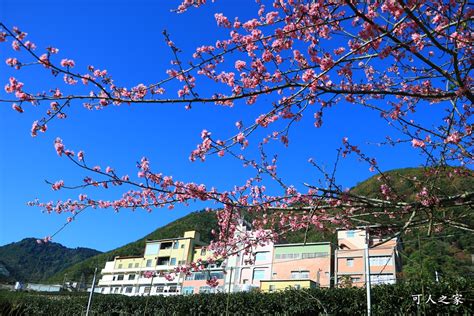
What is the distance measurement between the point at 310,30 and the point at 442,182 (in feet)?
6.84

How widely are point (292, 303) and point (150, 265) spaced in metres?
31.8

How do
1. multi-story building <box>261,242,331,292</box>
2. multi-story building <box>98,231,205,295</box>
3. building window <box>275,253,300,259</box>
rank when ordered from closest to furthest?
multi-story building <box>261,242,331,292</box> → building window <box>275,253,300,259</box> → multi-story building <box>98,231,205,295</box>

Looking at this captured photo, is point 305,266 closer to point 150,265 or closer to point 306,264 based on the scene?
point 306,264

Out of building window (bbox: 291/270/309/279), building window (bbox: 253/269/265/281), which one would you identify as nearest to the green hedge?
building window (bbox: 253/269/265/281)

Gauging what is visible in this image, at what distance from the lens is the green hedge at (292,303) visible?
10.3 metres

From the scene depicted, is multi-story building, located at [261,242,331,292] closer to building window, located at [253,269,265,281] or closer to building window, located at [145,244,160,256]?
building window, located at [253,269,265,281]

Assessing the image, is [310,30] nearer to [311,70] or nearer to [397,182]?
[311,70]

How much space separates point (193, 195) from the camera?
3500mm

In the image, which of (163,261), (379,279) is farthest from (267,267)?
(379,279)

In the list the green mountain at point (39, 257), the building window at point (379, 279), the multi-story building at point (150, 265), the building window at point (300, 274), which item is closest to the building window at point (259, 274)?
the building window at point (300, 274)

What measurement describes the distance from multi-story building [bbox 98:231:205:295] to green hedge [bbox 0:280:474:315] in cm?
1952

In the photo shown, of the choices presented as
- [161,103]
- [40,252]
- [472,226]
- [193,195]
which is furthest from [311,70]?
[40,252]

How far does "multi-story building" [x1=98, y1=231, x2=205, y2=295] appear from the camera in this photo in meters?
40.9

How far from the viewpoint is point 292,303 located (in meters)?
14.3
